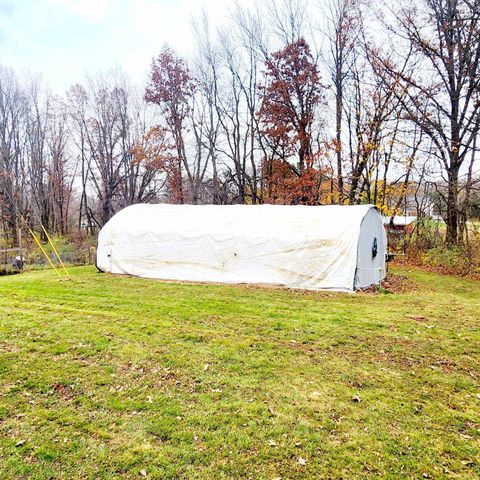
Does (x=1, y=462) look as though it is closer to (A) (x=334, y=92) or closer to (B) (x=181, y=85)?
(A) (x=334, y=92)

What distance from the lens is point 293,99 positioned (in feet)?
64.5

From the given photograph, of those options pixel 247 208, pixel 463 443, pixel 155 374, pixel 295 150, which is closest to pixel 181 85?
pixel 295 150

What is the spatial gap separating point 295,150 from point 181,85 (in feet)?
30.6

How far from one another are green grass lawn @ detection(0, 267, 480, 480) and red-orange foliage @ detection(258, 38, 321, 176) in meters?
14.1

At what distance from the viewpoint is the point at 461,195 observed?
15367mm

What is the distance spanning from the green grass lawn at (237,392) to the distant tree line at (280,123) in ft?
36.5

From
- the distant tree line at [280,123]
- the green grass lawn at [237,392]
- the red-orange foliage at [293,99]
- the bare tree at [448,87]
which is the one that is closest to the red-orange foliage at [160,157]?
the distant tree line at [280,123]

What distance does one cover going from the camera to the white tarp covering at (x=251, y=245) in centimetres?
996

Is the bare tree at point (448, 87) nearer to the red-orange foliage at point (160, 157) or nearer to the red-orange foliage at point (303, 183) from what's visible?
the red-orange foliage at point (303, 183)

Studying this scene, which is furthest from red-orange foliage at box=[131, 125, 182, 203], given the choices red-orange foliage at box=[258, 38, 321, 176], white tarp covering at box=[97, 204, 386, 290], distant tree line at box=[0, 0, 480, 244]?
white tarp covering at box=[97, 204, 386, 290]

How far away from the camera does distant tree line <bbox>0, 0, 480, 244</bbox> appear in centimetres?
1534

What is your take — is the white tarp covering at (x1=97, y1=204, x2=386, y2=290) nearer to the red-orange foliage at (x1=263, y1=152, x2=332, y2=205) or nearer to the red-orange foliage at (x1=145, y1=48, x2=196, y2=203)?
the red-orange foliage at (x1=263, y1=152, x2=332, y2=205)

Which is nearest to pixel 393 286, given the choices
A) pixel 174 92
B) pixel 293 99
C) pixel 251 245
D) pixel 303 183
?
pixel 251 245

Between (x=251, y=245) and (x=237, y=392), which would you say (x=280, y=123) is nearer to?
(x=251, y=245)
